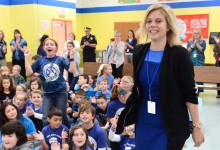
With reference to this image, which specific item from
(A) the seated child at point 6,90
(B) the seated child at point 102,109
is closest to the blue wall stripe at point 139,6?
(B) the seated child at point 102,109

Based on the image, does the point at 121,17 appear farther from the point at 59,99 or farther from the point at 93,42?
the point at 59,99

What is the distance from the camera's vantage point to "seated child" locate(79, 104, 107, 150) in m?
3.23

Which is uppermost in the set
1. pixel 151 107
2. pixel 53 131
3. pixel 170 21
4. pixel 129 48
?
pixel 170 21

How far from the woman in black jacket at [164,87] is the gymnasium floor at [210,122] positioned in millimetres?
2358

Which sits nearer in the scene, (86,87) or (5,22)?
(86,87)

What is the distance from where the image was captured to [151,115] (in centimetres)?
182

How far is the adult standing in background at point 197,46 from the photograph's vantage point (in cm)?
708

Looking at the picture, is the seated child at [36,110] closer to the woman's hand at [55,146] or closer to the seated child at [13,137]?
the woman's hand at [55,146]

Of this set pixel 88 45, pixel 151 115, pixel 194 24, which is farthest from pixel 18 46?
pixel 151 115

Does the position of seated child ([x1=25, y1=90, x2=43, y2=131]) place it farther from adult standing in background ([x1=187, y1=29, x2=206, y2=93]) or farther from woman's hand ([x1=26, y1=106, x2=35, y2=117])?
adult standing in background ([x1=187, y1=29, x2=206, y2=93])

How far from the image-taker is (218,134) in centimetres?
462

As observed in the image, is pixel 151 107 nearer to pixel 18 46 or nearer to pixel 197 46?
pixel 197 46

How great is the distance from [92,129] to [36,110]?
4.51ft

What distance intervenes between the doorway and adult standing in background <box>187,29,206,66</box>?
5013 mm
